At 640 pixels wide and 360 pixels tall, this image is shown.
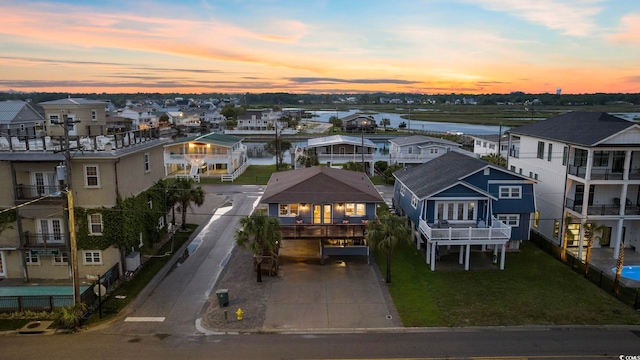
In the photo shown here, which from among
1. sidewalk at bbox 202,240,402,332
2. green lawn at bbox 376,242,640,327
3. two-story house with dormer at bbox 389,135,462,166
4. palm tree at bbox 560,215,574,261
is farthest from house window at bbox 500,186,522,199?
two-story house with dormer at bbox 389,135,462,166

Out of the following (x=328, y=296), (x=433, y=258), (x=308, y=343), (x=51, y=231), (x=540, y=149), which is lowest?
(x=328, y=296)

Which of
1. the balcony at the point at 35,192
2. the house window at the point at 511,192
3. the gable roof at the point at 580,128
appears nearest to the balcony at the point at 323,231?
the house window at the point at 511,192

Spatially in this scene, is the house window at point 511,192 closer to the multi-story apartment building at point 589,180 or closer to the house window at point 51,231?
the multi-story apartment building at point 589,180

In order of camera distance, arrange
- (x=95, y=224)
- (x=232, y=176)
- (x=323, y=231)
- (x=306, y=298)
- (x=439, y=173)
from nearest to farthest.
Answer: (x=306, y=298) → (x=95, y=224) → (x=323, y=231) → (x=439, y=173) → (x=232, y=176)

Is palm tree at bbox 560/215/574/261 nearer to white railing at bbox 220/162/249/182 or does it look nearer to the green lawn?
the green lawn

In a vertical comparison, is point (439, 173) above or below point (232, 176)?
above

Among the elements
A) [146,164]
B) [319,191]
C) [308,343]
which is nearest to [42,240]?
[146,164]

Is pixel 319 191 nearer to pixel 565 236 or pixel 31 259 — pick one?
pixel 565 236

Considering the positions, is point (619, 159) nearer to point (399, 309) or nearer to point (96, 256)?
point (399, 309)

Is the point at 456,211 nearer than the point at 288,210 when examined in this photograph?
Yes
